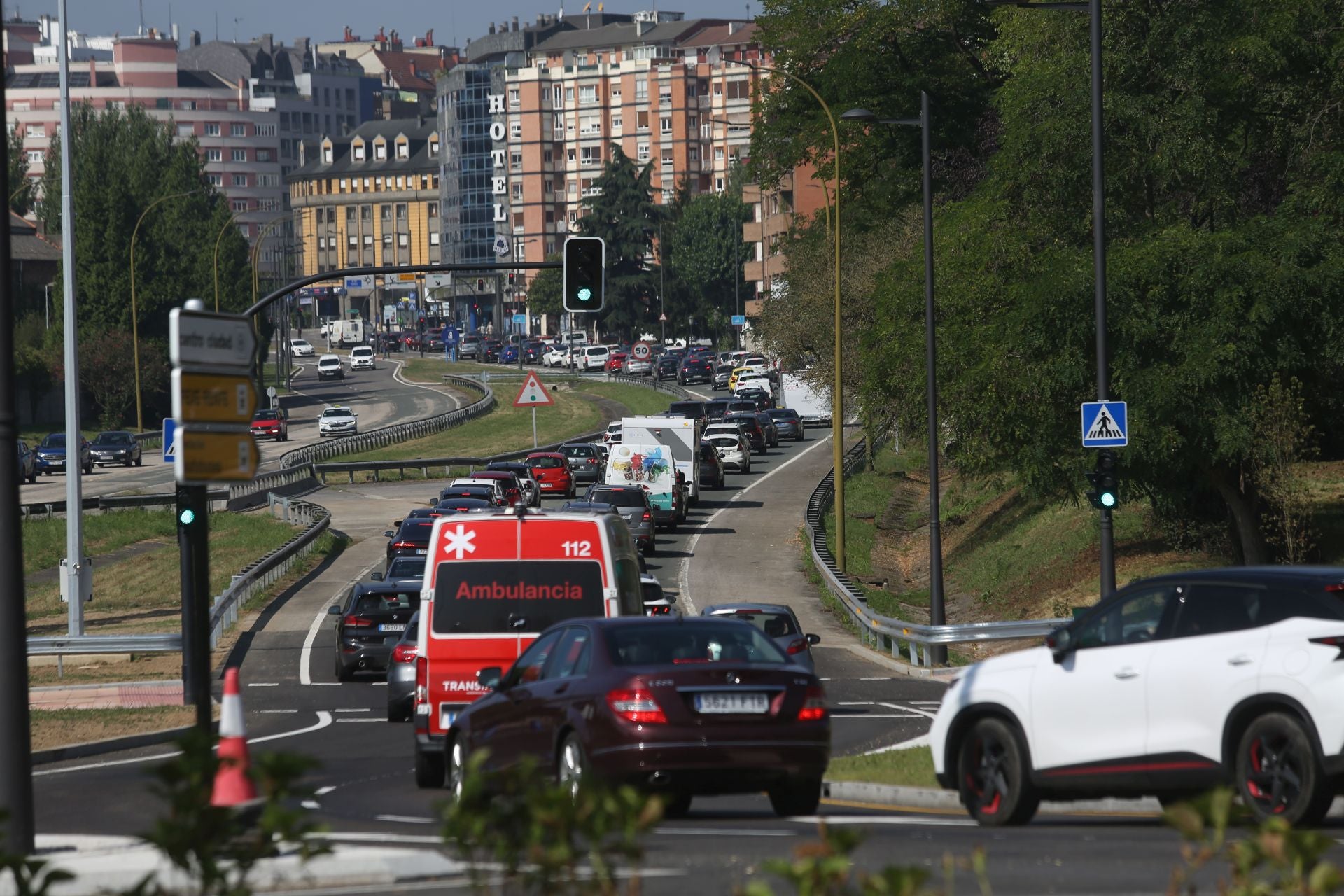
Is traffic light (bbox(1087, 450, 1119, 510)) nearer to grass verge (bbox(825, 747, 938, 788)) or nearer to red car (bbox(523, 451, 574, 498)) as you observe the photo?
grass verge (bbox(825, 747, 938, 788))

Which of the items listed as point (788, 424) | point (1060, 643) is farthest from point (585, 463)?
point (1060, 643)

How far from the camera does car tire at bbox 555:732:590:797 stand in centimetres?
1175

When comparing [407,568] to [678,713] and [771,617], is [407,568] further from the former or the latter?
[678,713]

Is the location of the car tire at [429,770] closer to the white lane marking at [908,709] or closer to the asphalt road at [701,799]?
the asphalt road at [701,799]

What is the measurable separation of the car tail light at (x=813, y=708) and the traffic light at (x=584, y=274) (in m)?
14.6


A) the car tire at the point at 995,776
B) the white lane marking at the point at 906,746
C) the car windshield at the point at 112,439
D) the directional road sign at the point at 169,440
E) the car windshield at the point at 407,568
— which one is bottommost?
the white lane marking at the point at 906,746

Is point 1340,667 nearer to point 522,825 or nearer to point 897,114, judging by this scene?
point 522,825

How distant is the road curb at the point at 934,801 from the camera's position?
1255cm

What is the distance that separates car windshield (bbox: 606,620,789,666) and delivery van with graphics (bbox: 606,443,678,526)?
3830cm

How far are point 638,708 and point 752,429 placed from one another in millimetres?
62255

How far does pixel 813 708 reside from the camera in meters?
11.9

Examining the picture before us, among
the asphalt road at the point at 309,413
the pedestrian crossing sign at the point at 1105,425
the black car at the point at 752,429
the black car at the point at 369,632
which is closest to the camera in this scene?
the pedestrian crossing sign at the point at 1105,425

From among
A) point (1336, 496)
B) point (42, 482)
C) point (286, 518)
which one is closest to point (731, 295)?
point (42, 482)

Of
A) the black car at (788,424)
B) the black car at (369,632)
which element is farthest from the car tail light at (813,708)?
the black car at (788,424)
